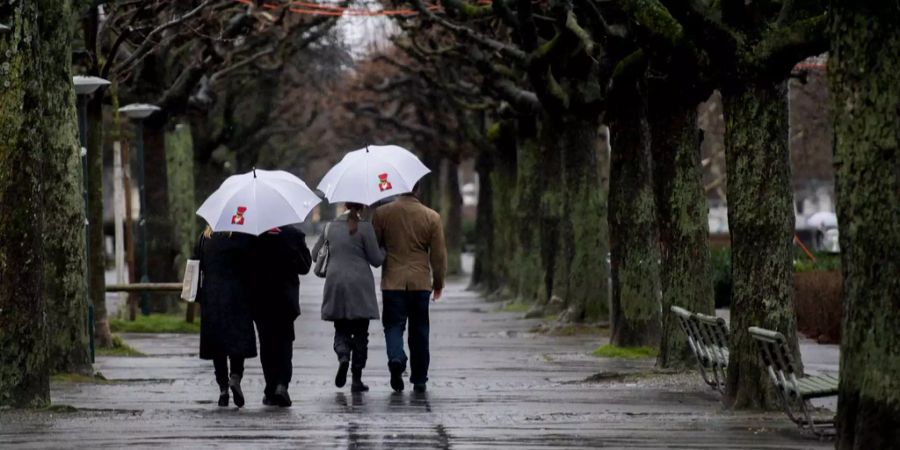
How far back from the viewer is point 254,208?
15.5m

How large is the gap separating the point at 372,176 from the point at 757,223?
324 cm

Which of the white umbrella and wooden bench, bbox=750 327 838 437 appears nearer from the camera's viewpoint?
wooden bench, bbox=750 327 838 437

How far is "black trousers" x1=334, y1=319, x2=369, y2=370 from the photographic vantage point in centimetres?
1692

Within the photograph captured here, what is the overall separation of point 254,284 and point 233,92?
113 ft

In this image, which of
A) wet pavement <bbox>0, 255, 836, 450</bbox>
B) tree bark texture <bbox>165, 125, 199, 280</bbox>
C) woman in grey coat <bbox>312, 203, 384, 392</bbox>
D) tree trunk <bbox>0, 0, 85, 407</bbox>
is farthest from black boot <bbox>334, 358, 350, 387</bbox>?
tree bark texture <bbox>165, 125, 199, 280</bbox>

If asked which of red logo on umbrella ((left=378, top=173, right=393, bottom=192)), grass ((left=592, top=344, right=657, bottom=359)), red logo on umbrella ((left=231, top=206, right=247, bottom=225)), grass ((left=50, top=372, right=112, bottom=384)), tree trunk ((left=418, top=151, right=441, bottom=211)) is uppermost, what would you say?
tree trunk ((left=418, top=151, right=441, bottom=211))

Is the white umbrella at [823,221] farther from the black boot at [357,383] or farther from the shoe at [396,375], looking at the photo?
the black boot at [357,383]

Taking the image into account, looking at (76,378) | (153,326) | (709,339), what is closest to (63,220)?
(76,378)

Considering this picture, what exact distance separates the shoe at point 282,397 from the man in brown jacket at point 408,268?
1210 mm

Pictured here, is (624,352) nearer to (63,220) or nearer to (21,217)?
(63,220)

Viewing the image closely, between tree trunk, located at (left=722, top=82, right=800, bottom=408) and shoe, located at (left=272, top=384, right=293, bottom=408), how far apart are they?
3305mm

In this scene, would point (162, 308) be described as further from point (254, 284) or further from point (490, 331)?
point (254, 284)

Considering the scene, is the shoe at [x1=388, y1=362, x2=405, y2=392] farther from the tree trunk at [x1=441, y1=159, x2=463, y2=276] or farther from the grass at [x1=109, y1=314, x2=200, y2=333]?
the tree trunk at [x1=441, y1=159, x2=463, y2=276]

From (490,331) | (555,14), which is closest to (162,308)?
(490,331)
